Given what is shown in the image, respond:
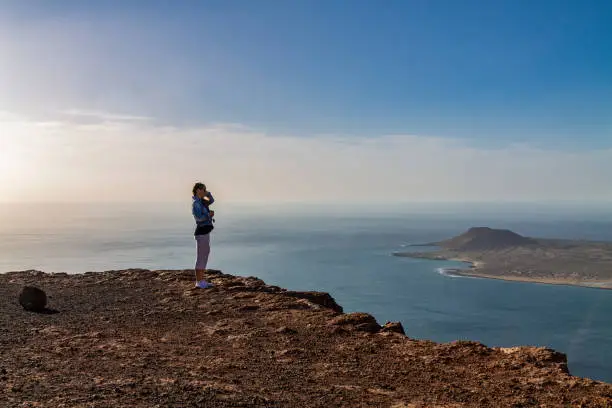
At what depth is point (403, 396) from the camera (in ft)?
20.8

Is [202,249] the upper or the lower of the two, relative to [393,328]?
upper

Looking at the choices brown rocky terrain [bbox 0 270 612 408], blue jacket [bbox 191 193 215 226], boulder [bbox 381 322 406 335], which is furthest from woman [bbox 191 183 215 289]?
boulder [bbox 381 322 406 335]

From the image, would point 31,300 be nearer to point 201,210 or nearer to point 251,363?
point 201,210

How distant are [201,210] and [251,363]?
26.5 feet

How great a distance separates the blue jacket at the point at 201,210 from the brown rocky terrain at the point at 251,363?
324cm

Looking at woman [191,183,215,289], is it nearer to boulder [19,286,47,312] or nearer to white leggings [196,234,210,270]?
white leggings [196,234,210,270]

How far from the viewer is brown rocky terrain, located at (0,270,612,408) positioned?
6090mm

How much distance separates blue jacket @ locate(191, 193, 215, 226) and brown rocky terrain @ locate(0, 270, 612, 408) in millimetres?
3237

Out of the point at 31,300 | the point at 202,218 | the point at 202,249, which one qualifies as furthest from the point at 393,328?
the point at 31,300

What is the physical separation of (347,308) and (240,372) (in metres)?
130

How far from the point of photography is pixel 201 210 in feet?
49.4

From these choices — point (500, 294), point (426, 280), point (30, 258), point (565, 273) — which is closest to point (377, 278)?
point (426, 280)

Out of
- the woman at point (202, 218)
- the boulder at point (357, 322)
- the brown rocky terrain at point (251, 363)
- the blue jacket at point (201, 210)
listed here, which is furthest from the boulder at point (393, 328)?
the blue jacket at point (201, 210)

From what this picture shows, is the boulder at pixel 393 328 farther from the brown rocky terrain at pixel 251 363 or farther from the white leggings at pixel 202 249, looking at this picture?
the white leggings at pixel 202 249
